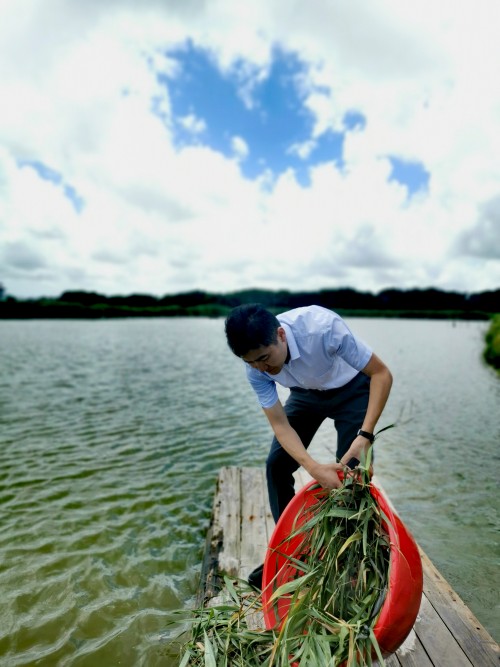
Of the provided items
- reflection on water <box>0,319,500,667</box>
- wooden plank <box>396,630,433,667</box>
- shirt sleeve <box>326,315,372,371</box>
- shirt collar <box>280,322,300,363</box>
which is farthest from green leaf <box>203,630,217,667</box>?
shirt sleeve <box>326,315,372,371</box>

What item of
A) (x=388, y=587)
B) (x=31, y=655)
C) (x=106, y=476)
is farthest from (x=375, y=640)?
(x=106, y=476)

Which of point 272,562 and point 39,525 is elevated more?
point 272,562

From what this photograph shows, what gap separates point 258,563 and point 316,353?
2.05 meters

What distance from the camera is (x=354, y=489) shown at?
2.82 meters

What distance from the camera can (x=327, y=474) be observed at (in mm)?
2865

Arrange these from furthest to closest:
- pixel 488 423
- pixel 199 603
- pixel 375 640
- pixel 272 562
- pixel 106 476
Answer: pixel 488 423 < pixel 106 476 < pixel 199 603 < pixel 272 562 < pixel 375 640

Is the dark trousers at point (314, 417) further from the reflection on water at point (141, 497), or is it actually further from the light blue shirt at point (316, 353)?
the reflection on water at point (141, 497)

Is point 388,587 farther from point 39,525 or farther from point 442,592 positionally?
point 39,525

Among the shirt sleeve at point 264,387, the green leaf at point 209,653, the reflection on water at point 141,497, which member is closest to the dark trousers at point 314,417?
the shirt sleeve at point 264,387

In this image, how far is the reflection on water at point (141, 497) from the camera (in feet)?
12.9

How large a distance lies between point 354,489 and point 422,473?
5.47 meters

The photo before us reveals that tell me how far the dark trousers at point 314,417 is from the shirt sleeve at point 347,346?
0.38 meters

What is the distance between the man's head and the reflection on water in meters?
2.41

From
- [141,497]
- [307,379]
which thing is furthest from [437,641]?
[141,497]
